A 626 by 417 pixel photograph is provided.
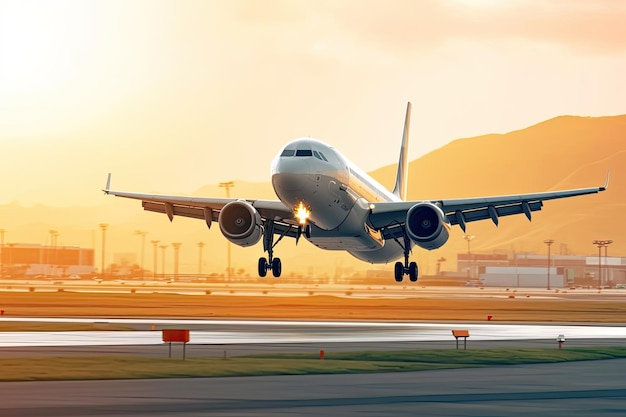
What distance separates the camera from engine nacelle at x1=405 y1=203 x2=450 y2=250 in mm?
66500

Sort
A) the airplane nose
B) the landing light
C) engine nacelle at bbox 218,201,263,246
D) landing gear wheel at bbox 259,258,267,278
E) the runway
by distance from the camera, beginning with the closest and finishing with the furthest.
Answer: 1. the runway
2. the airplane nose
3. the landing light
4. engine nacelle at bbox 218,201,263,246
5. landing gear wheel at bbox 259,258,267,278

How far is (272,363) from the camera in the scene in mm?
50906

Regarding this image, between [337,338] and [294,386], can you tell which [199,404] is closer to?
[294,386]

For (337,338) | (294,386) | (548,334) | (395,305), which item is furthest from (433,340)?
(395,305)

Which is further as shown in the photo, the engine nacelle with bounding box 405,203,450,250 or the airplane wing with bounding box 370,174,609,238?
the airplane wing with bounding box 370,174,609,238

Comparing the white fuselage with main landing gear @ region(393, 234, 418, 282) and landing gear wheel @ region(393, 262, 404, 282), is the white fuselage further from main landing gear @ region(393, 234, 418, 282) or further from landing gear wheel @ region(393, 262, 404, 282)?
landing gear wheel @ region(393, 262, 404, 282)

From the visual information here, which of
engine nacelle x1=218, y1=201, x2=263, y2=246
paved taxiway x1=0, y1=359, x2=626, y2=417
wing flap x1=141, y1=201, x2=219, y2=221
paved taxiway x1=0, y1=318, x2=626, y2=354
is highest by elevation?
wing flap x1=141, y1=201, x2=219, y2=221

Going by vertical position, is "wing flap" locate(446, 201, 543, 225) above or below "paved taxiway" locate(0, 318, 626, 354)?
above

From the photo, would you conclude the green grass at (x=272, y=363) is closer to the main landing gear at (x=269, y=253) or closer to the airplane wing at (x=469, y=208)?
the airplane wing at (x=469, y=208)

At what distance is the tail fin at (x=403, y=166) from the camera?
328 ft

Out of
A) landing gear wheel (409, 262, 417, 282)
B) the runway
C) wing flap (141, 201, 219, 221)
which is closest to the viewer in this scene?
the runway

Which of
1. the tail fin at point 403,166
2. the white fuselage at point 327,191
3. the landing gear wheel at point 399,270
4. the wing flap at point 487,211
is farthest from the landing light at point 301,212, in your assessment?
the tail fin at point 403,166

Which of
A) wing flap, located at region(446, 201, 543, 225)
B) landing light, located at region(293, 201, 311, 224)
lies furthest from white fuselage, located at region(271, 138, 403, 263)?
wing flap, located at region(446, 201, 543, 225)

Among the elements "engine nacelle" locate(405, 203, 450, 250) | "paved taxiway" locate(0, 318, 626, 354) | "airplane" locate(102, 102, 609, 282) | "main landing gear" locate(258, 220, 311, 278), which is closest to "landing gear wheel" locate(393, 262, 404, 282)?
"airplane" locate(102, 102, 609, 282)
